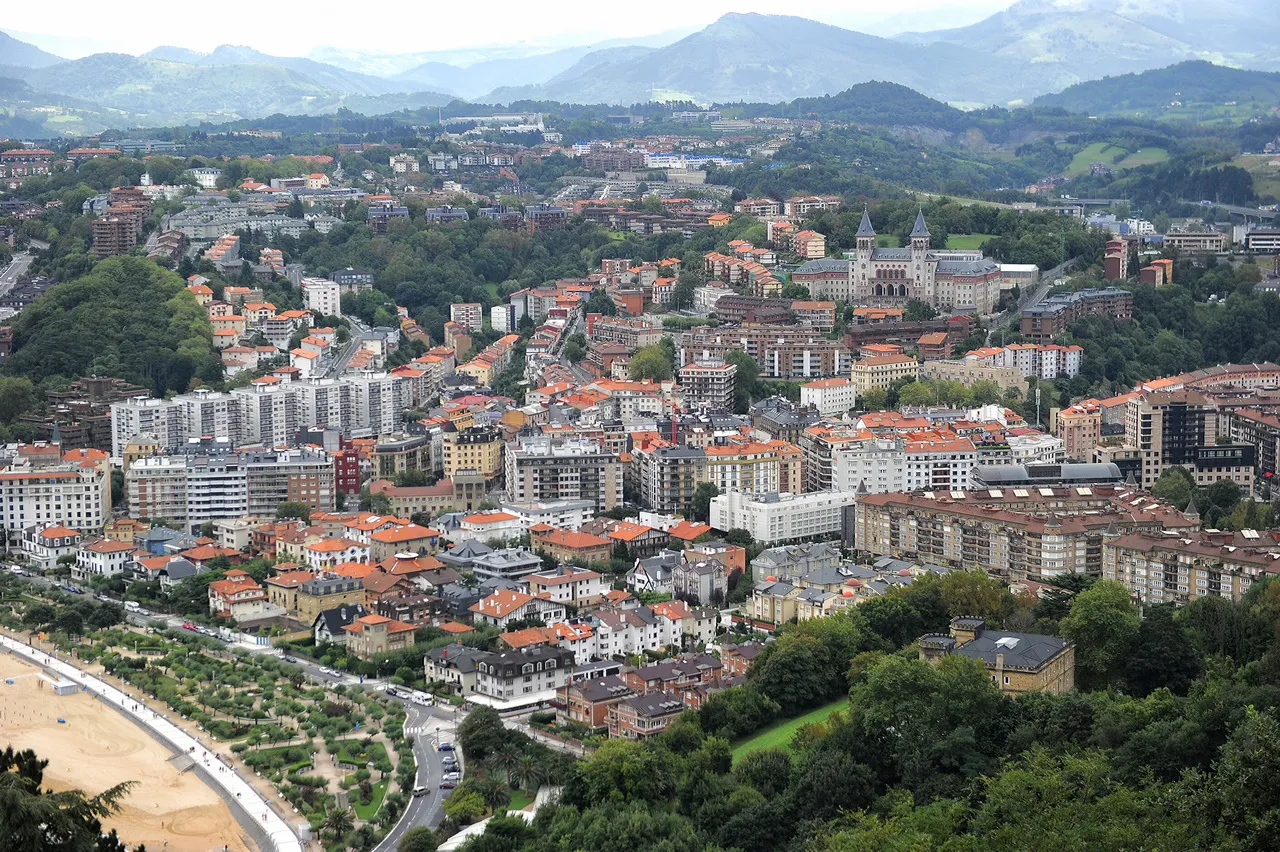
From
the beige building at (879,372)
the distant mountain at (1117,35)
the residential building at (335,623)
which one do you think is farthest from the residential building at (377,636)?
the distant mountain at (1117,35)

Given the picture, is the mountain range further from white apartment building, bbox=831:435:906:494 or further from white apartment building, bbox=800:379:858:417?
white apartment building, bbox=831:435:906:494

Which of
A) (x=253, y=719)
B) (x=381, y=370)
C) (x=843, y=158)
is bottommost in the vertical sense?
(x=253, y=719)

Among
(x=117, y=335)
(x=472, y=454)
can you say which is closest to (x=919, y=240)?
(x=472, y=454)

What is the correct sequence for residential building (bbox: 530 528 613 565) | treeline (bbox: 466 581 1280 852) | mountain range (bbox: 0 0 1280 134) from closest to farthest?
1. treeline (bbox: 466 581 1280 852)
2. residential building (bbox: 530 528 613 565)
3. mountain range (bbox: 0 0 1280 134)

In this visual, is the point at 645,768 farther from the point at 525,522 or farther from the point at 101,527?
the point at 101,527

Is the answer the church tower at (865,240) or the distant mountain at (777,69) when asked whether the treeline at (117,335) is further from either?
the distant mountain at (777,69)

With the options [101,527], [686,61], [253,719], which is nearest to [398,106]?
[686,61]

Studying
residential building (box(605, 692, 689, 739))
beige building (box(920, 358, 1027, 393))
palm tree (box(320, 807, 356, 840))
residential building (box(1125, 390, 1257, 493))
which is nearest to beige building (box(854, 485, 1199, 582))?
residential building (box(1125, 390, 1257, 493))
